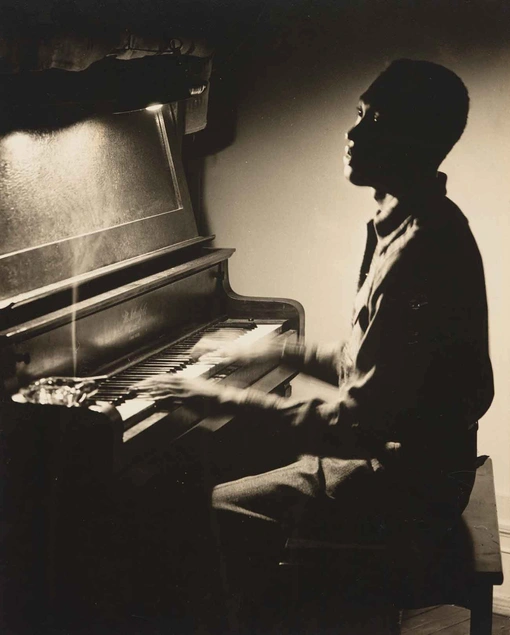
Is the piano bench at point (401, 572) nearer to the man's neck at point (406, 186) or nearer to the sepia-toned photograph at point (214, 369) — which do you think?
the sepia-toned photograph at point (214, 369)

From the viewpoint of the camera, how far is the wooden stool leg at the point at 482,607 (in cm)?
190

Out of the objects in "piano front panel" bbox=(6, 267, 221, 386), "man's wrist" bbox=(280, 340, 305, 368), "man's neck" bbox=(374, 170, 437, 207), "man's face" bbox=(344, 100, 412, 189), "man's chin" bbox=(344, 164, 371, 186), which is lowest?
"man's wrist" bbox=(280, 340, 305, 368)

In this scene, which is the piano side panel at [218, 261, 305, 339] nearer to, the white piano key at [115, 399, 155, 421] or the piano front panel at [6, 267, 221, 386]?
the piano front panel at [6, 267, 221, 386]

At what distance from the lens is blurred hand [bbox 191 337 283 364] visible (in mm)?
2453

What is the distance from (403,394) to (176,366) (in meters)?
0.75

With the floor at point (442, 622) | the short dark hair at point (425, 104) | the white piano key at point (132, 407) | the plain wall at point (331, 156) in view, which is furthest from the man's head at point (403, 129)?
Result: the floor at point (442, 622)

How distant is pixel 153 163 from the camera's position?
2859mm

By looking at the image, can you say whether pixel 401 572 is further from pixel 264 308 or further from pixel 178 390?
pixel 264 308

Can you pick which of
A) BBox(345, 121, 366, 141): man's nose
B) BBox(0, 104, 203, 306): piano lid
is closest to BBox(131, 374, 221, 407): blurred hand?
BBox(0, 104, 203, 306): piano lid

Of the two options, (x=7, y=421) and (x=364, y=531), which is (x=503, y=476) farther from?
(x=7, y=421)

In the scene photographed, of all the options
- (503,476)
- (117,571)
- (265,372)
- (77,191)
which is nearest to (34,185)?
(77,191)

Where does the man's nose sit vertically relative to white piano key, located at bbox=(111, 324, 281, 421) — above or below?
above

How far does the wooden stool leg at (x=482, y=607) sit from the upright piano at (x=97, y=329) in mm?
893

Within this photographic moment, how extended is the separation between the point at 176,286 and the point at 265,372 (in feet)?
1.49
